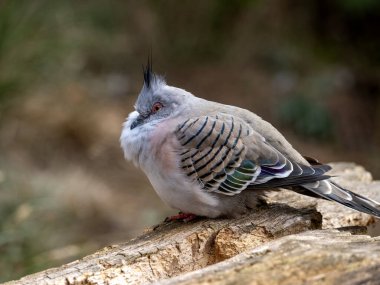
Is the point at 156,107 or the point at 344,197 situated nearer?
the point at 344,197

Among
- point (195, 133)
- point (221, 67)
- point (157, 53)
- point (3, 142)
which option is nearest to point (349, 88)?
point (221, 67)

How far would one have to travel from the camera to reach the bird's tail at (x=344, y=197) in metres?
4.39

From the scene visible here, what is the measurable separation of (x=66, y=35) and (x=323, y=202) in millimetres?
4994

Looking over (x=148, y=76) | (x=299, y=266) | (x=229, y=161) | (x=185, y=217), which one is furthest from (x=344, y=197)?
(x=148, y=76)

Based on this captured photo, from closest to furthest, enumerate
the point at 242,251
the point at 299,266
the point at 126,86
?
the point at 299,266, the point at 242,251, the point at 126,86

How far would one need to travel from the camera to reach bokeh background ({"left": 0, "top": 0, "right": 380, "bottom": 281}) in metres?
7.76

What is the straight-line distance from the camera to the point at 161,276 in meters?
4.00

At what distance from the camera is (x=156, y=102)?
15.7 ft

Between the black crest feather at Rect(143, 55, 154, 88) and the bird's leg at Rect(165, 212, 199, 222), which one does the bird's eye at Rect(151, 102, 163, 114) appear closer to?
the black crest feather at Rect(143, 55, 154, 88)

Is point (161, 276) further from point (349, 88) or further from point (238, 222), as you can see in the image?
point (349, 88)

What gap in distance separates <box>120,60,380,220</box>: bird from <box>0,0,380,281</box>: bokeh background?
2170 mm

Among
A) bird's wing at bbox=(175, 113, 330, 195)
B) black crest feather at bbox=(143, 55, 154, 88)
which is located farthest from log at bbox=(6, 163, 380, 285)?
black crest feather at bbox=(143, 55, 154, 88)

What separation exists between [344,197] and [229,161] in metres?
0.74

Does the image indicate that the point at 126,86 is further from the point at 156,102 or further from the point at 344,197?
the point at 344,197
